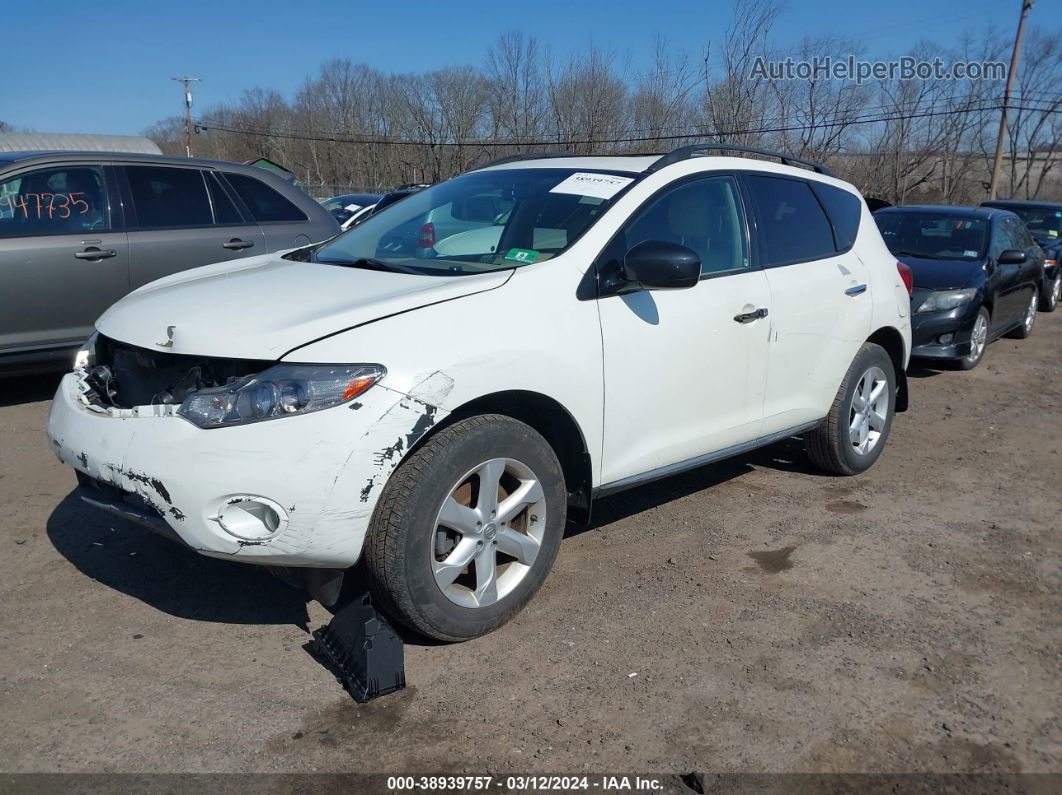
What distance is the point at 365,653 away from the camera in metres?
2.92

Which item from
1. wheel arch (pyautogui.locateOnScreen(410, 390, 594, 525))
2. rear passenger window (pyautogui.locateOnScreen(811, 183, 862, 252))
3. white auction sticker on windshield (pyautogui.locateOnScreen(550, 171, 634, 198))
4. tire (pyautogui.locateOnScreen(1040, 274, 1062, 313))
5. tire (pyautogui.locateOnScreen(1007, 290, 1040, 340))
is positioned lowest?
tire (pyautogui.locateOnScreen(1040, 274, 1062, 313))

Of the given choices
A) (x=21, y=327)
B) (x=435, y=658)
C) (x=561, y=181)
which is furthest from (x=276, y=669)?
(x=21, y=327)

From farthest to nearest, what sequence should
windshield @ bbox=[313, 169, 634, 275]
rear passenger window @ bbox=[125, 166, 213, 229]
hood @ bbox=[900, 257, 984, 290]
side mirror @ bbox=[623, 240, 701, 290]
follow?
hood @ bbox=[900, 257, 984, 290]
rear passenger window @ bbox=[125, 166, 213, 229]
windshield @ bbox=[313, 169, 634, 275]
side mirror @ bbox=[623, 240, 701, 290]

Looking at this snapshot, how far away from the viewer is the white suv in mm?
2830

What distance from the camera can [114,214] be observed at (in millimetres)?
6332

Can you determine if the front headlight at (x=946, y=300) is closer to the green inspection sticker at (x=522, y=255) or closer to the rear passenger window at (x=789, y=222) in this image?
the rear passenger window at (x=789, y=222)

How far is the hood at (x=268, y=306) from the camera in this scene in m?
2.96

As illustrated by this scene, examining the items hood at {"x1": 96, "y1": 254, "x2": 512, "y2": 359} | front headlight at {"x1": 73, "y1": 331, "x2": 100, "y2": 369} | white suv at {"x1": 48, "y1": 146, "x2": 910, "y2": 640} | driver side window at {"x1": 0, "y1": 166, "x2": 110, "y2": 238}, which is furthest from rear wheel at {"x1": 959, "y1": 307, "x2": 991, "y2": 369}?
front headlight at {"x1": 73, "y1": 331, "x2": 100, "y2": 369}

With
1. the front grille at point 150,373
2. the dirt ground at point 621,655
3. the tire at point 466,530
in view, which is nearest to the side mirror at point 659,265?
the tire at point 466,530

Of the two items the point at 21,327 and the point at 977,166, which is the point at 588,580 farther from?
the point at 977,166

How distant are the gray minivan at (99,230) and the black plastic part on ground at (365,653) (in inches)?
159

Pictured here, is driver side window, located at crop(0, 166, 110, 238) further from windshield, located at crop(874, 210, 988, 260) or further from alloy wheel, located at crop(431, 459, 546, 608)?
windshield, located at crop(874, 210, 988, 260)

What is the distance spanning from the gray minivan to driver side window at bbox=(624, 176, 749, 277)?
393 centimetres

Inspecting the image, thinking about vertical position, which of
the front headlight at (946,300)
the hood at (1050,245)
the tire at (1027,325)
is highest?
the front headlight at (946,300)
